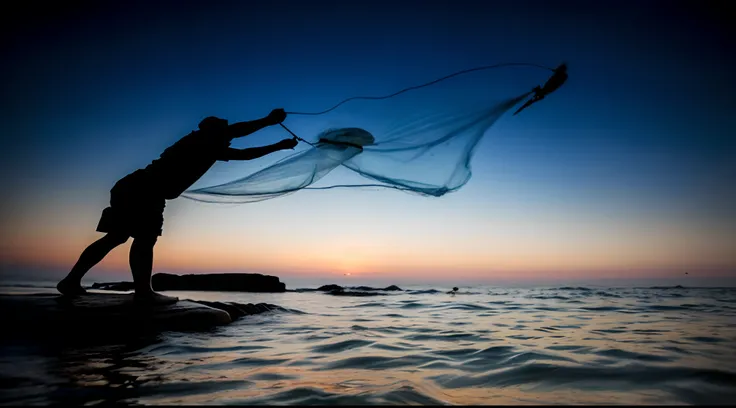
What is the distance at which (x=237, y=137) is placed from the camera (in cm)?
602

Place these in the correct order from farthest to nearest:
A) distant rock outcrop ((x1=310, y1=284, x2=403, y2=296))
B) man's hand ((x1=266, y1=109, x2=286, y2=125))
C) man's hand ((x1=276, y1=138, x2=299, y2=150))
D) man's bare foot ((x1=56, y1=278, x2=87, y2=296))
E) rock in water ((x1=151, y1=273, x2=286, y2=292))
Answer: rock in water ((x1=151, y1=273, x2=286, y2=292)) < distant rock outcrop ((x1=310, y1=284, x2=403, y2=296)) < man's hand ((x1=276, y1=138, x2=299, y2=150)) < man's bare foot ((x1=56, y1=278, x2=87, y2=296)) < man's hand ((x1=266, y1=109, x2=286, y2=125))

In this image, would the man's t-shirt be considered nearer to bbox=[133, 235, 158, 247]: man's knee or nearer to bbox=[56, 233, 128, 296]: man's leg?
bbox=[133, 235, 158, 247]: man's knee

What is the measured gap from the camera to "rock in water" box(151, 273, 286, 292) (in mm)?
37344

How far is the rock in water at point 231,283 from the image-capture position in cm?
3734

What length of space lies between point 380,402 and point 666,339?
16.6 feet

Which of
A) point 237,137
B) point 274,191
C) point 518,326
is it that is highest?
point 237,137

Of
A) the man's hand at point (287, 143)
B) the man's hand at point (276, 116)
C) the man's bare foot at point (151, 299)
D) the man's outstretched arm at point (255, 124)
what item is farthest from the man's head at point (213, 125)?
the man's bare foot at point (151, 299)

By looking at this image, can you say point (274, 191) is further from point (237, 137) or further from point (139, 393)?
point (139, 393)

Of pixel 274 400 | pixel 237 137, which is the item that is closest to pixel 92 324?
pixel 237 137

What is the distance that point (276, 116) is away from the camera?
5.90 metres

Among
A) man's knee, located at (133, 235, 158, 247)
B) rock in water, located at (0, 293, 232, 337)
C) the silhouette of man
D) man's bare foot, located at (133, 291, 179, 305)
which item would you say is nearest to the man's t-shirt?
the silhouette of man

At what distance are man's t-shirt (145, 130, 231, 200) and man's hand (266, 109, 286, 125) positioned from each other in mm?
722

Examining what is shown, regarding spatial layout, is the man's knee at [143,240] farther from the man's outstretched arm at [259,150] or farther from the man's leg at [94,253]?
the man's outstretched arm at [259,150]

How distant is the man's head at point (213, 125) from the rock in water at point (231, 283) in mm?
32166
